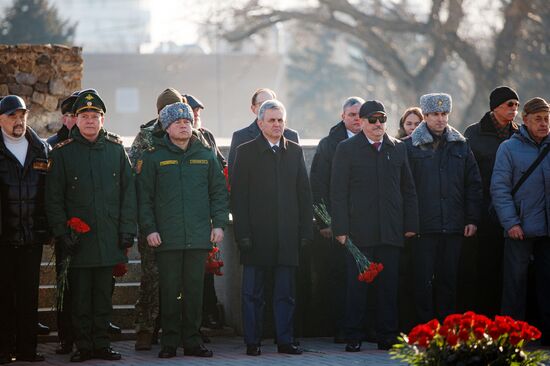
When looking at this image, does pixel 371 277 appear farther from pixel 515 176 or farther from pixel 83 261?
pixel 83 261

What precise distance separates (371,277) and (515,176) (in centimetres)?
166

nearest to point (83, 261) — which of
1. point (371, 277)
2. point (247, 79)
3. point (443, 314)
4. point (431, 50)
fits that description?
point (371, 277)

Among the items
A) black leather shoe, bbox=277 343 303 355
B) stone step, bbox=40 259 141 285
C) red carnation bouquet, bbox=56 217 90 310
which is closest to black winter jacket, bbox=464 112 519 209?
black leather shoe, bbox=277 343 303 355

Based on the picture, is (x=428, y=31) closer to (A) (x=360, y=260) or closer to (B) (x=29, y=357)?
(A) (x=360, y=260)

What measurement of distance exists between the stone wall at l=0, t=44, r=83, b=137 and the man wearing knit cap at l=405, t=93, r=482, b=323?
7.07 metres

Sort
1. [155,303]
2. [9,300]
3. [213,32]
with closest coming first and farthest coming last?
1. [9,300]
2. [155,303]
3. [213,32]

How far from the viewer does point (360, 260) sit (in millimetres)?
10180

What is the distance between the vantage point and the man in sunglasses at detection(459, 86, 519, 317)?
432 inches

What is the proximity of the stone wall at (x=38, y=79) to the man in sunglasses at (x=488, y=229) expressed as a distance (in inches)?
278

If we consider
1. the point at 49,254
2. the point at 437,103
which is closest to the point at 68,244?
the point at 49,254

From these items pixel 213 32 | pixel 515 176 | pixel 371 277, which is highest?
pixel 213 32

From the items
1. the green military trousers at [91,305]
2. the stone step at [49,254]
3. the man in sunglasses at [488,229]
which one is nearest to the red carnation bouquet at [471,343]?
the green military trousers at [91,305]

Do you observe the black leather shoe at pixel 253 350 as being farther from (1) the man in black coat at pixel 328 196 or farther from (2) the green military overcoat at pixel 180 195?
(1) the man in black coat at pixel 328 196

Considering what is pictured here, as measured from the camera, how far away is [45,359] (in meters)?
9.62
